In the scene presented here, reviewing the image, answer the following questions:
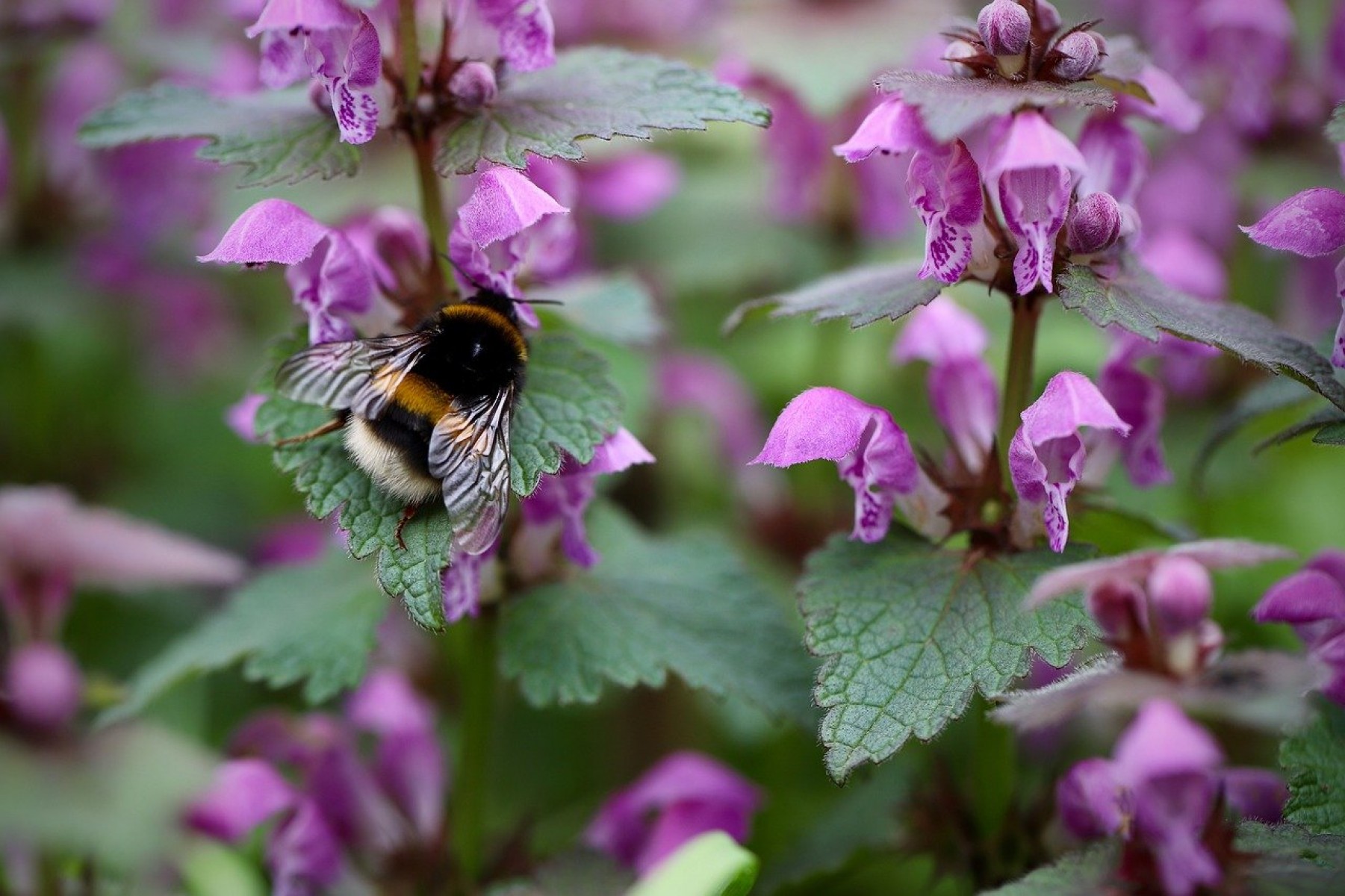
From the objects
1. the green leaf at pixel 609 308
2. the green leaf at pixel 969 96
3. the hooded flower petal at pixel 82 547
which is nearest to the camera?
the green leaf at pixel 969 96

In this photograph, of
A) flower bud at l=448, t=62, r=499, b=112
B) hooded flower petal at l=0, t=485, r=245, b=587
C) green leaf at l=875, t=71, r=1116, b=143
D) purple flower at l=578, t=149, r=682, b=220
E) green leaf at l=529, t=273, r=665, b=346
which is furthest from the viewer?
purple flower at l=578, t=149, r=682, b=220

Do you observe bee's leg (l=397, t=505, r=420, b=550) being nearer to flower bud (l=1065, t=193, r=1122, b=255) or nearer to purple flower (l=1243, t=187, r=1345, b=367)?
flower bud (l=1065, t=193, r=1122, b=255)

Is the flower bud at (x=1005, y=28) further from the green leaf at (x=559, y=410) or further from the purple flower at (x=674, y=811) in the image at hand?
the purple flower at (x=674, y=811)

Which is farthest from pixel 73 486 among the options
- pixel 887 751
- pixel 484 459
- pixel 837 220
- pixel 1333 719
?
pixel 1333 719

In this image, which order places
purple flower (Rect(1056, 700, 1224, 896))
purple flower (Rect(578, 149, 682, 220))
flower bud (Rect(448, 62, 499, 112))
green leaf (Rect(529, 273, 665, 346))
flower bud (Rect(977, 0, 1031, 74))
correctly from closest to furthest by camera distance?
purple flower (Rect(1056, 700, 1224, 896))
flower bud (Rect(977, 0, 1031, 74))
flower bud (Rect(448, 62, 499, 112))
green leaf (Rect(529, 273, 665, 346))
purple flower (Rect(578, 149, 682, 220))

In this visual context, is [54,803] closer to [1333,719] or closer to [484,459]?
[484,459]

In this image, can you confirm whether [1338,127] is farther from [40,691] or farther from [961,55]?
[40,691]

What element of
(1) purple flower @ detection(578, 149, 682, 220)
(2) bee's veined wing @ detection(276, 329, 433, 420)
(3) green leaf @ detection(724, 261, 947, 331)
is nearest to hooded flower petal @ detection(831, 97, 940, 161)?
(3) green leaf @ detection(724, 261, 947, 331)

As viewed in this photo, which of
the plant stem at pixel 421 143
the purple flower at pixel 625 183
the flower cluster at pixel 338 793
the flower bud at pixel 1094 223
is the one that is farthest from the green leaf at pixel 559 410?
the purple flower at pixel 625 183
